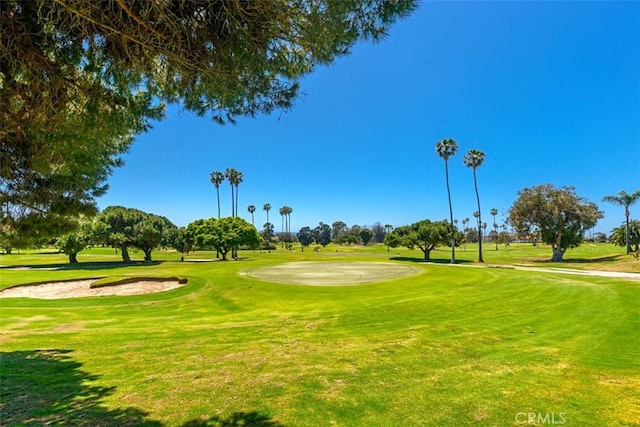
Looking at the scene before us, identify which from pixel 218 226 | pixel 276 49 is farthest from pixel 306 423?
pixel 218 226

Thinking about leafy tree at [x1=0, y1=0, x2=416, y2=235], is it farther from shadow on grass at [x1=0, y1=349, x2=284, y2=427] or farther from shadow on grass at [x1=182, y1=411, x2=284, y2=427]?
shadow on grass at [x1=182, y1=411, x2=284, y2=427]

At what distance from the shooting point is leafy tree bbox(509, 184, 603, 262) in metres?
45.4

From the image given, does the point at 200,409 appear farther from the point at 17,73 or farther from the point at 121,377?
the point at 17,73

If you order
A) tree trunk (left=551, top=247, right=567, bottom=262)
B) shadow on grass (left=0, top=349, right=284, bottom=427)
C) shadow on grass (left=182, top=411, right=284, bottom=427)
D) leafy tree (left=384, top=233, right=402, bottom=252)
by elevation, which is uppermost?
leafy tree (left=384, top=233, right=402, bottom=252)

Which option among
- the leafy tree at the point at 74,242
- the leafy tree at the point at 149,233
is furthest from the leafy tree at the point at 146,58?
the leafy tree at the point at 149,233

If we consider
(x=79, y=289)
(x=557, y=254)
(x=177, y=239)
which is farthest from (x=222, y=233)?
(x=557, y=254)

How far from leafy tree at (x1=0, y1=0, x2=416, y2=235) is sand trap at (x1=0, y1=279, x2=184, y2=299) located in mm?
16428

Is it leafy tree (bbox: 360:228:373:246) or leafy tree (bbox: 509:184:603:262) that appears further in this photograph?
leafy tree (bbox: 360:228:373:246)

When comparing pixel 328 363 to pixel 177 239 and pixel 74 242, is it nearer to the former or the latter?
pixel 74 242

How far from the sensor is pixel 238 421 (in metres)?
4.58

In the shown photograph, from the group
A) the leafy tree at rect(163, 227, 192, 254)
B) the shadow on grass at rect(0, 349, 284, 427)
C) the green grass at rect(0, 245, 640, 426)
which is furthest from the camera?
the leafy tree at rect(163, 227, 192, 254)

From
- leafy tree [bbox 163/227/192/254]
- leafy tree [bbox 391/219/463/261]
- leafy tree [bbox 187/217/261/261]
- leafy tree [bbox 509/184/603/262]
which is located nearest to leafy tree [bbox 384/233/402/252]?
leafy tree [bbox 391/219/463/261]

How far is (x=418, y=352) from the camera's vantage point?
7832 millimetres

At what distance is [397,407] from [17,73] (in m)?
6.82
